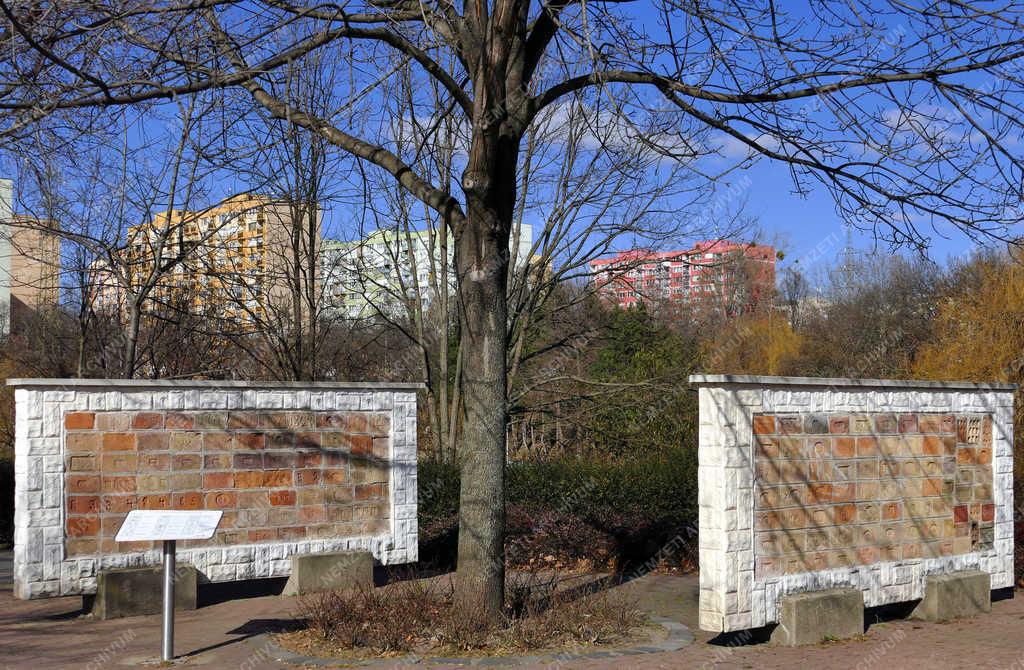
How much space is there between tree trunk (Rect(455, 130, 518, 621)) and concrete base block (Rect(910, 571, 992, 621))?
4.18 metres

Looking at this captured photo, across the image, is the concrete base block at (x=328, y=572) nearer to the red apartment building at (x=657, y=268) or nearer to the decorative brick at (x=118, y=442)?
the decorative brick at (x=118, y=442)

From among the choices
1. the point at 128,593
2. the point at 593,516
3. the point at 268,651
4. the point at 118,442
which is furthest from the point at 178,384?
the point at 593,516

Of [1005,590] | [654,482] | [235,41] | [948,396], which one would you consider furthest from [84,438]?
[1005,590]

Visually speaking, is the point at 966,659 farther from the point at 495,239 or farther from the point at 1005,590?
the point at 495,239

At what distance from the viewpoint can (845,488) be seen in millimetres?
9148

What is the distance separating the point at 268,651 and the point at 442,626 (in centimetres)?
136

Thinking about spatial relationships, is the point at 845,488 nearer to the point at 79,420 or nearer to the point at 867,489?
the point at 867,489

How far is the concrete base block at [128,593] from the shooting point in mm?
9734

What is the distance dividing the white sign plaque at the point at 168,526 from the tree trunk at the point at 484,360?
2.02 metres

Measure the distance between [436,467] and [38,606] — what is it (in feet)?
21.5

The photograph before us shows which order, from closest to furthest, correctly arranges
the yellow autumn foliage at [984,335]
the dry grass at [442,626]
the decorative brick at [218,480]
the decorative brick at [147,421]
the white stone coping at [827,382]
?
the dry grass at [442,626] → the white stone coping at [827,382] → the decorative brick at [147,421] → the decorative brick at [218,480] → the yellow autumn foliage at [984,335]

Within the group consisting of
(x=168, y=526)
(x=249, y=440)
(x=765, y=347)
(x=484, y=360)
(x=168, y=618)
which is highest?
(x=765, y=347)

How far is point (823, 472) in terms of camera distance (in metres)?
8.99

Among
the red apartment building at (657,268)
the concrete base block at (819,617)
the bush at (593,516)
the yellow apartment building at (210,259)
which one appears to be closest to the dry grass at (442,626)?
the concrete base block at (819,617)
